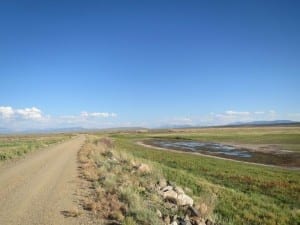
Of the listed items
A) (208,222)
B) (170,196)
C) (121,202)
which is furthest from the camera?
(170,196)

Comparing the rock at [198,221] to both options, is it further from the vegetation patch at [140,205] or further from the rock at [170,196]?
the rock at [170,196]

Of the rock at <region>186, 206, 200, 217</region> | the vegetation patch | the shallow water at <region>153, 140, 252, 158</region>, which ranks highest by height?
the vegetation patch

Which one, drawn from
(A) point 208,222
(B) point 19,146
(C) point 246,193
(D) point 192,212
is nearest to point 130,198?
(D) point 192,212

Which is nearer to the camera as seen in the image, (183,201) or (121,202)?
(121,202)

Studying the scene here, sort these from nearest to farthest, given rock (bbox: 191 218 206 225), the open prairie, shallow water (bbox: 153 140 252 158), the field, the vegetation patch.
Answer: the vegetation patch, the open prairie, rock (bbox: 191 218 206 225), the field, shallow water (bbox: 153 140 252 158)

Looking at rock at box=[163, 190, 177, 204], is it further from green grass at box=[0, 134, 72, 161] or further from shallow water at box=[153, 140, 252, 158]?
shallow water at box=[153, 140, 252, 158]

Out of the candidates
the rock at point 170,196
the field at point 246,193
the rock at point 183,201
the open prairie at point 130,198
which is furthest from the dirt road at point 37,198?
the field at point 246,193

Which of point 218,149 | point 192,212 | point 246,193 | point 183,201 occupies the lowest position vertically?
point 246,193

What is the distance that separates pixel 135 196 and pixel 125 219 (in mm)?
2522

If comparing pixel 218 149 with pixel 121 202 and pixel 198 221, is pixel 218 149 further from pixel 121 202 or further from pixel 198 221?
pixel 198 221

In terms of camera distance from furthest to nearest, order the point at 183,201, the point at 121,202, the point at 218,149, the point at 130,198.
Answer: the point at 218,149 → the point at 183,201 → the point at 130,198 → the point at 121,202

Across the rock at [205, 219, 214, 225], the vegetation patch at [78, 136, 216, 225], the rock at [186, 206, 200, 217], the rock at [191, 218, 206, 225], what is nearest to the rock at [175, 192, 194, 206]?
the vegetation patch at [78, 136, 216, 225]

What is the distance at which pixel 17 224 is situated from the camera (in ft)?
31.4

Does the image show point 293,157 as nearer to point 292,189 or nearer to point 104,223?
point 292,189
